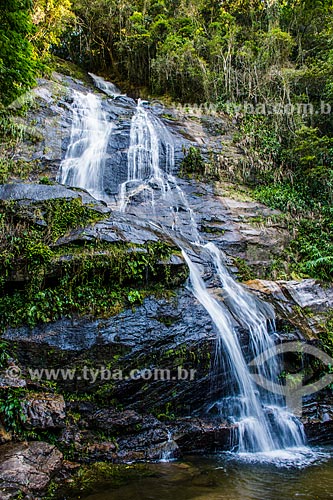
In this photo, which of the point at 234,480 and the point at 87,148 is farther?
the point at 87,148

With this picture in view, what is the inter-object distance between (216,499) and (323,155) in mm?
12398

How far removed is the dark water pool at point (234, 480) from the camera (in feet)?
13.1

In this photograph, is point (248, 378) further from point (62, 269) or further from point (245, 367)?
point (62, 269)

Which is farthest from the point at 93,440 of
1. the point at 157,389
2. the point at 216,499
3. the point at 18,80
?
the point at 18,80

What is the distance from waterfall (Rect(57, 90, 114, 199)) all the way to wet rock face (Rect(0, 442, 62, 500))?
7874 millimetres

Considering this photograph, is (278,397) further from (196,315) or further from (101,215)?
(101,215)

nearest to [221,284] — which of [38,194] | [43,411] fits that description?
[38,194]

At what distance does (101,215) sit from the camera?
24.1ft

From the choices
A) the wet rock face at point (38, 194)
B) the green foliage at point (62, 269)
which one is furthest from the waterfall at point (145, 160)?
the green foliage at point (62, 269)

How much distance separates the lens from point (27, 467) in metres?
4.00

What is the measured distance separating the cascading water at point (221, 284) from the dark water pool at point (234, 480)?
59 cm

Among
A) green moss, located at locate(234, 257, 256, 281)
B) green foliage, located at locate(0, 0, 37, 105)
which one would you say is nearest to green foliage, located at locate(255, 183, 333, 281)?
green moss, located at locate(234, 257, 256, 281)

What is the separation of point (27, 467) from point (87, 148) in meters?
10.5

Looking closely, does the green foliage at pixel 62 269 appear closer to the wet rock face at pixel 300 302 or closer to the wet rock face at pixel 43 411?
the wet rock face at pixel 43 411
